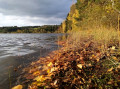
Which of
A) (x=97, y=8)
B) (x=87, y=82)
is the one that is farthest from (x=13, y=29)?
(x=87, y=82)

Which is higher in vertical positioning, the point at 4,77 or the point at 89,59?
the point at 89,59

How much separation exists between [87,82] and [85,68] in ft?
1.54

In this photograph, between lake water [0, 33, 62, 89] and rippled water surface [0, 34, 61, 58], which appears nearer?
lake water [0, 33, 62, 89]

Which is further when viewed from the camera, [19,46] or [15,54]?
[19,46]

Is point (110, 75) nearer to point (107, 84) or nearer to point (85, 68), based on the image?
point (107, 84)

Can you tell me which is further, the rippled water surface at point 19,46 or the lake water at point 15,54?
the rippled water surface at point 19,46

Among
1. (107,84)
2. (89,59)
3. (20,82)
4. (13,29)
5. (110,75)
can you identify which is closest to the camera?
(107,84)

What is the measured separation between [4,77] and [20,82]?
52 cm

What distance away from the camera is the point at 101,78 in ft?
4.99

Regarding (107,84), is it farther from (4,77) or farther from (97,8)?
(97,8)

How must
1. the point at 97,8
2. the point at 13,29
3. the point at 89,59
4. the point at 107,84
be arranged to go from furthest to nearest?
the point at 13,29, the point at 97,8, the point at 89,59, the point at 107,84

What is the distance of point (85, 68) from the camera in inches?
73.5

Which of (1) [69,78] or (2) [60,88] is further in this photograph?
(1) [69,78]

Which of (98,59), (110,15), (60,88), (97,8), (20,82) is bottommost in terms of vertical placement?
(20,82)
